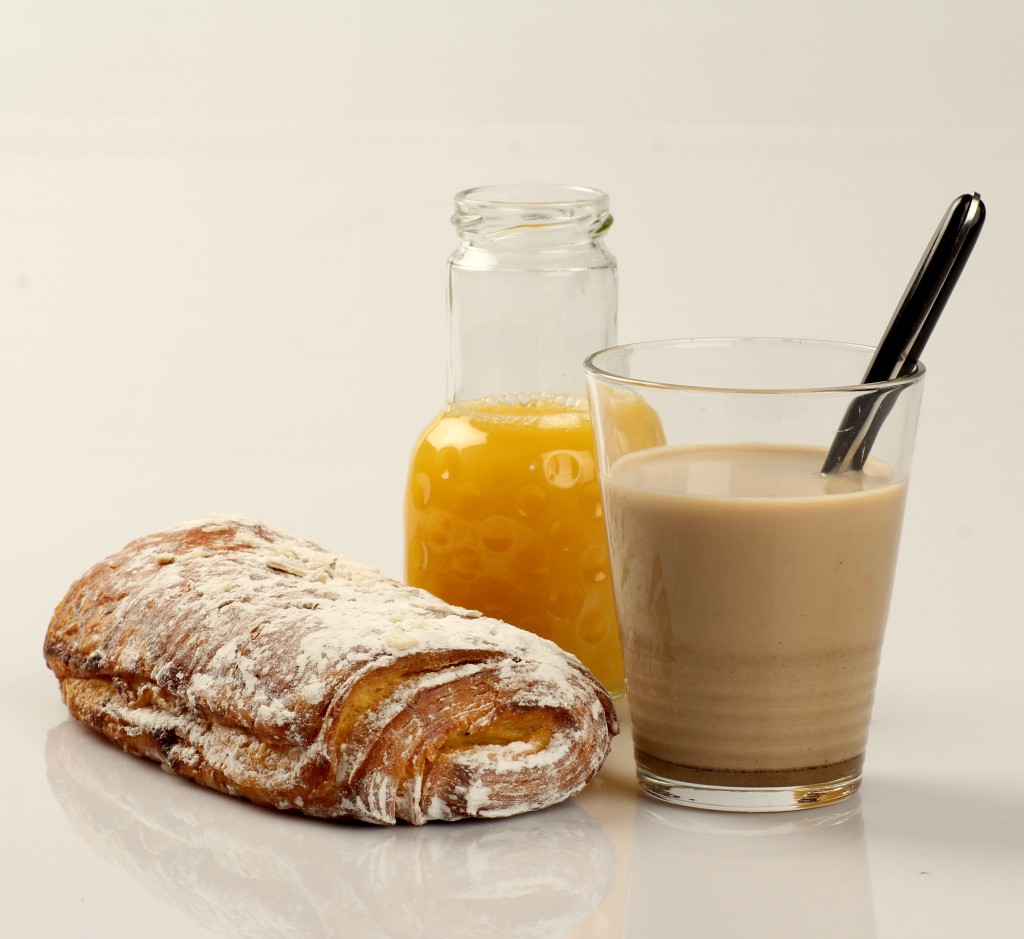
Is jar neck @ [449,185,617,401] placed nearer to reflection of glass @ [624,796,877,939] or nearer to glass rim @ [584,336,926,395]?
glass rim @ [584,336,926,395]

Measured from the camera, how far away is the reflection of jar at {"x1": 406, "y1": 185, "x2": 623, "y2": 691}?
2494 mm

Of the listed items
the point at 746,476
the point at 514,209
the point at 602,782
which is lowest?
the point at 602,782

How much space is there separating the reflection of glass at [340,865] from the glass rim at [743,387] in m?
0.55

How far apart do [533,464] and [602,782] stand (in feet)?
1.69

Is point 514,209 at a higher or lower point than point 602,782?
higher

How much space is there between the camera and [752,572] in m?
2.00

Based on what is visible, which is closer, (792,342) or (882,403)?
(882,403)

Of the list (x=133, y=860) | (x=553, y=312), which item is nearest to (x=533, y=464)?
(x=553, y=312)

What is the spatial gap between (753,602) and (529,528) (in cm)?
56

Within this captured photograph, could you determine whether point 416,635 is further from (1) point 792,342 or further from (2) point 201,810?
(1) point 792,342

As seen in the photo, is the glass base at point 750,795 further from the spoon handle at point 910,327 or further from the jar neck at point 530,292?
the jar neck at point 530,292

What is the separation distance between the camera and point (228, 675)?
212 cm

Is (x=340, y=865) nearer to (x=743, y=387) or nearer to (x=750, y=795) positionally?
(x=750, y=795)

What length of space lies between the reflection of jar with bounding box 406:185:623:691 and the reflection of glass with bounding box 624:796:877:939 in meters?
0.45
